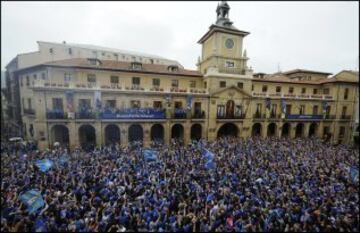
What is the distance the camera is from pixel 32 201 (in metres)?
8.41

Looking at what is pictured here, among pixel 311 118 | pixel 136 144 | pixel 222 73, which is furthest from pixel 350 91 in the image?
pixel 136 144

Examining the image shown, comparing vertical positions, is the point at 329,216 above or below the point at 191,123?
below

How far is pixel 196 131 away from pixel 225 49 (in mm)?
12930

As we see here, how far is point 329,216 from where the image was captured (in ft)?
30.6

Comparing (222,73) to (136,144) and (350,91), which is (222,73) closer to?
(136,144)

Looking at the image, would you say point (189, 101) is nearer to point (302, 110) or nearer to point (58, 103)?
point (58, 103)

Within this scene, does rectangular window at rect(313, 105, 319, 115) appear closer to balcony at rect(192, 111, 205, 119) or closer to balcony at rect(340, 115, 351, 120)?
balcony at rect(340, 115, 351, 120)

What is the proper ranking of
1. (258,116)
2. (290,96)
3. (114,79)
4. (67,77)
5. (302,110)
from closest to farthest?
(67,77), (114,79), (258,116), (290,96), (302,110)

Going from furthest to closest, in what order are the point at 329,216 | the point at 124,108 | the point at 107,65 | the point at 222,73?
the point at 222,73, the point at 107,65, the point at 124,108, the point at 329,216

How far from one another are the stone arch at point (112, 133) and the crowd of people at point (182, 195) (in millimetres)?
7432

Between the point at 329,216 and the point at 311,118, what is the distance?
2585cm

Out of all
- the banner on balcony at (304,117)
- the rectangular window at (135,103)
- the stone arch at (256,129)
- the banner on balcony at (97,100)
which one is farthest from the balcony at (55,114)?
the banner on balcony at (304,117)

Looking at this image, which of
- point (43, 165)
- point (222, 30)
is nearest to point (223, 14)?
point (222, 30)

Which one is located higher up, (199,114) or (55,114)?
(55,114)
